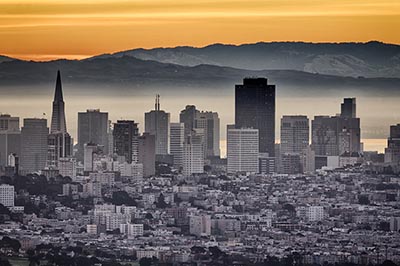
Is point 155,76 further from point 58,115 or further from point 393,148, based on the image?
point 393,148

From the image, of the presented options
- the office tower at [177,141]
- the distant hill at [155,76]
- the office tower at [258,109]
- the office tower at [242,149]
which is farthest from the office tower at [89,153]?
the office tower at [258,109]

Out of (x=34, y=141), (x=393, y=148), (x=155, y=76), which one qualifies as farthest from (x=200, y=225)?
(x=34, y=141)

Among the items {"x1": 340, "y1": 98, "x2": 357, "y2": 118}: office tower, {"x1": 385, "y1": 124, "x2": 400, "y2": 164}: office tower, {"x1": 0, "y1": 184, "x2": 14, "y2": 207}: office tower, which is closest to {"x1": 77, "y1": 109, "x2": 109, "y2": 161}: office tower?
{"x1": 0, "y1": 184, "x2": 14, "y2": 207}: office tower

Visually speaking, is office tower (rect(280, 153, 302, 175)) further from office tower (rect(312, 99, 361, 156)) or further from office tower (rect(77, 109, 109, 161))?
office tower (rect(77, 109, 109, 161))

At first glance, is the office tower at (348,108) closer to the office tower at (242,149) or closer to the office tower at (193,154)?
the office tower at (242,149)

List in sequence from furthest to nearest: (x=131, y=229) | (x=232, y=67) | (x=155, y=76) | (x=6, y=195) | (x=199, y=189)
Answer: (x=199, y=189) < (x=232, y=67) < (x=155, y=76) < (x=6, y=195) < (x=131, y=229)

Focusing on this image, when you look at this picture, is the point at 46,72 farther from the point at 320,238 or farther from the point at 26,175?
the point at 320,238

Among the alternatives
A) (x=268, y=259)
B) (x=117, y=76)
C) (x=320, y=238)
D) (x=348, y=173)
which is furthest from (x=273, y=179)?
(x=268, y=259)
